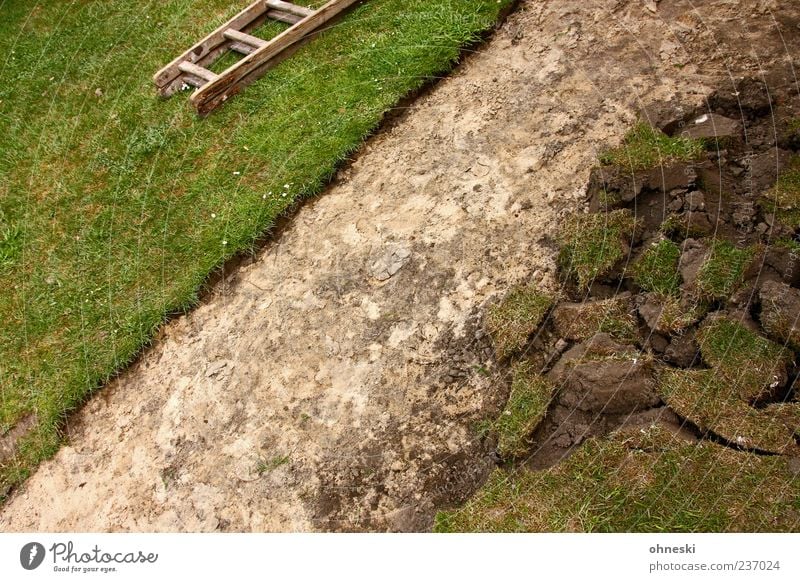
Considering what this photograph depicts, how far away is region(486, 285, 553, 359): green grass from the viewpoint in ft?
14.9

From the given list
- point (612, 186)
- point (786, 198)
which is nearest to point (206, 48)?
point (612, 186)

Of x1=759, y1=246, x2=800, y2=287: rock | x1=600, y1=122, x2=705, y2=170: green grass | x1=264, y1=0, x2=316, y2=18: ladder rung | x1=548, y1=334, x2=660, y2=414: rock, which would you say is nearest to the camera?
x1=548, y1=334, x2=660, y2=414: rock

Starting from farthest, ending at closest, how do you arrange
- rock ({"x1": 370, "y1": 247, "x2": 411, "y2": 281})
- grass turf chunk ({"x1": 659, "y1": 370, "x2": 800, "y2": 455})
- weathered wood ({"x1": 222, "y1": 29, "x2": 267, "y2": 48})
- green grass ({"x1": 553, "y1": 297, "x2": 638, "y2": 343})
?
weathered wood ({"x1": 222, "y1": 29, "x2": 267, "y2": 48}), rock ({"x1": 370, "y1": 247, "x2": 411, "y2": 281}), green grass ({"x1": 553, "y1": 297, "x2": 638, "y2": 343}), grass turf chunk ({"x1": 659, "y1": 370, "x2": 800, "y2": 455})

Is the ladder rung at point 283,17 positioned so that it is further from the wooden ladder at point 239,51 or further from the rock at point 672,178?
the rock at point 672,178

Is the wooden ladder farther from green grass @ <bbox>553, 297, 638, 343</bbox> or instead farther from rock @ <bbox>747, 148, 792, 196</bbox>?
rock @ <bbox>747, 148, 792, 196</bbox>

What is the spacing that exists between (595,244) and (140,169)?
4647 millimetres

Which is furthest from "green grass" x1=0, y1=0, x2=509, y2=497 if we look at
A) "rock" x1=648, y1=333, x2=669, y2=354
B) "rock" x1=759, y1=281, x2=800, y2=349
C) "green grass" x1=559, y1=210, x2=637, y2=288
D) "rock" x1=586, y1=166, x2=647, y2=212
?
"rock" x1=759, y1=281, x2=800, y2=349

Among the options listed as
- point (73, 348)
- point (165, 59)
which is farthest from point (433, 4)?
point (73, 348)

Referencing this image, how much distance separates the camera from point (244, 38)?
7.28 metres

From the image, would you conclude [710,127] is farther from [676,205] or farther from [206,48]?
[206,48]

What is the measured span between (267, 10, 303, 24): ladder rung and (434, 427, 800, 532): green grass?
230 inches

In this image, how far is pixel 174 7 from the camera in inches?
328

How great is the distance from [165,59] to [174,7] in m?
1.05

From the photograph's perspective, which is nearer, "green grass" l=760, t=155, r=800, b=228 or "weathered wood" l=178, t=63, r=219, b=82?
"green grass" l=760, t=155, r=800, b=228
